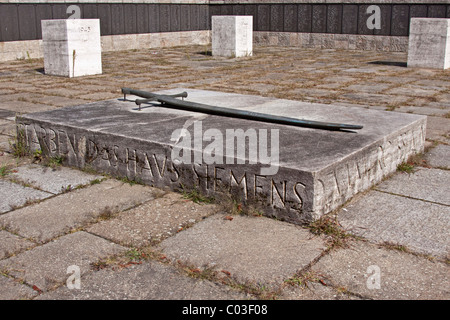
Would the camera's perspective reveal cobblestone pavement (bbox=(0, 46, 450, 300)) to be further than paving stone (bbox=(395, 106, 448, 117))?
No

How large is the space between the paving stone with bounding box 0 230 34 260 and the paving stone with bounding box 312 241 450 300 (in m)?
1.50

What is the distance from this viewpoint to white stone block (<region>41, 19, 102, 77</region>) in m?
9.69

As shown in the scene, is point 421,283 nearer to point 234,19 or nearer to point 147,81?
point 147,81

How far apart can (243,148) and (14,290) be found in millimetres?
1649

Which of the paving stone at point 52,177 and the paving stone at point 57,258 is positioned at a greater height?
the paving stone at point 52,177

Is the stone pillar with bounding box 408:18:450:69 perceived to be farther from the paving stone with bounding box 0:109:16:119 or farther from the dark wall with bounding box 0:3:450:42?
the paving stone with bounding box 0:109:16:119

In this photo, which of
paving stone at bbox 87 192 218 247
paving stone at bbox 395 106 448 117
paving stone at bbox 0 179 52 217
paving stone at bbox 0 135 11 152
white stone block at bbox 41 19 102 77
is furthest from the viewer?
white stone block at bbox 41 19 102 77

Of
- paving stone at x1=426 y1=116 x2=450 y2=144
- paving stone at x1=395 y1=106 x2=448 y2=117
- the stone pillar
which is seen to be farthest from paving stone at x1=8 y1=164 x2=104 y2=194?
the stone pillar

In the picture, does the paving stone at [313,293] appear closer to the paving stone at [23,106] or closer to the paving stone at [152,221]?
the paving stone at [152,221]

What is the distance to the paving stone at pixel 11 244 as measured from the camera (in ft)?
9.13

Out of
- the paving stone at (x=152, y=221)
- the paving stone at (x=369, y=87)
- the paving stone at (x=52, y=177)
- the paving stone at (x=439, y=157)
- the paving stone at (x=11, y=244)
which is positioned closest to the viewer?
the paving stone at (x=11, y=244)

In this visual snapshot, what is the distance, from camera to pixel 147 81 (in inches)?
352

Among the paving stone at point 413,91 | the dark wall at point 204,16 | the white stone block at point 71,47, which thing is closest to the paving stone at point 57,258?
the paving stone at point 413,91

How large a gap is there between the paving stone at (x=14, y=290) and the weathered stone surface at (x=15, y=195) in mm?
972
